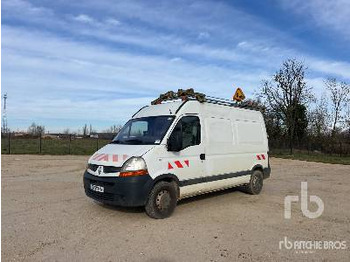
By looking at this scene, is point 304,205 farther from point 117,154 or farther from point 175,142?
point 117,154

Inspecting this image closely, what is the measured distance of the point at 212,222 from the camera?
663 cm

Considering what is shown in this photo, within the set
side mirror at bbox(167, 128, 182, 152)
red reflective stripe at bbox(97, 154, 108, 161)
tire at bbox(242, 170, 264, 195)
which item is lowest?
tire at bbox(242, 170, 264, 195)

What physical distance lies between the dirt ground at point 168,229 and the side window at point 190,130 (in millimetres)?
1495

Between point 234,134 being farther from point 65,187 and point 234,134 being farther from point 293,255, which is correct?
point 65,187

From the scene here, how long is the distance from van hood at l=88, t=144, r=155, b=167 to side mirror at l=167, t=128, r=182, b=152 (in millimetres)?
408

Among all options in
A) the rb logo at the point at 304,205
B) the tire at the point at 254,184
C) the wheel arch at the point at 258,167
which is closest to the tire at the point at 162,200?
the rb logo at the point at 304,205

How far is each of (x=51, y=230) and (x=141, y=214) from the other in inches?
71.2

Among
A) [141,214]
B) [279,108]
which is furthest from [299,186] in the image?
[279,108]

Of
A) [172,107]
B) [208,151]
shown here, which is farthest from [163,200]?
[172,107]

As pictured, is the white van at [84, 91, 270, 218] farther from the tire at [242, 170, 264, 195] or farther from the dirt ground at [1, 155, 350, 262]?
the dirt ground at [1, 155, 350, 262]

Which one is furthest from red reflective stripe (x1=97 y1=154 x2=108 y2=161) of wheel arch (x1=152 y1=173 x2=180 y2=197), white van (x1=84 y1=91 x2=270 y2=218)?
wheel arch (x1=152 y1=173 x2=180 y2=197)

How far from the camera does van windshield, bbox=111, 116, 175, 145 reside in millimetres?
7074

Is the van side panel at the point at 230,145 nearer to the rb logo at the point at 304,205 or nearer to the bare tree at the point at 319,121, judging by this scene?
the rb logo at the point at 304,205

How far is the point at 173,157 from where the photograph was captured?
22.9ft
